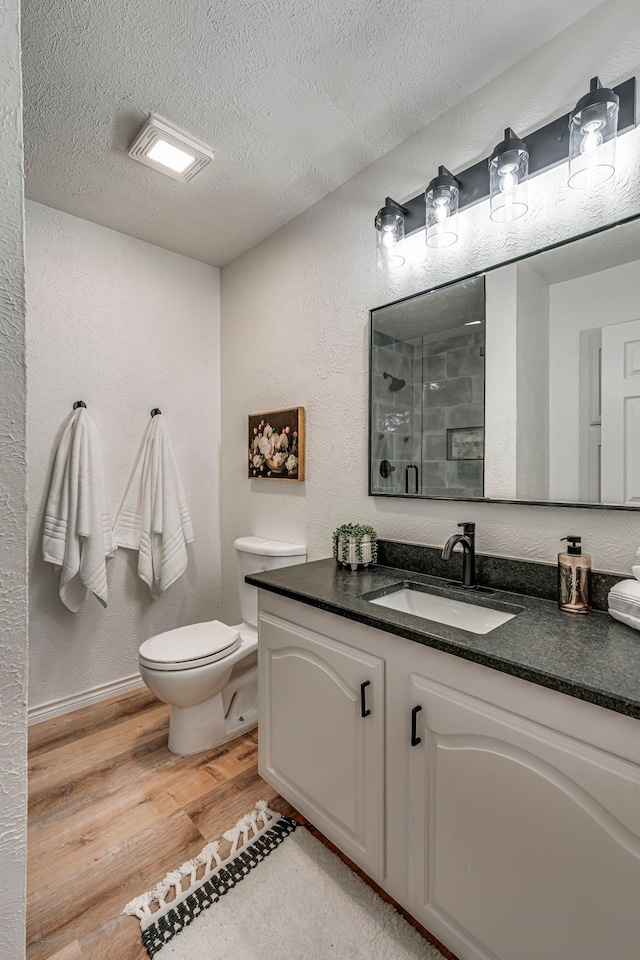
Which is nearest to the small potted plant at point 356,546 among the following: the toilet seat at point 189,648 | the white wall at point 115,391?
the toilet seat at point 189,648

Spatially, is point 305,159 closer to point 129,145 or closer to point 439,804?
point 129,145

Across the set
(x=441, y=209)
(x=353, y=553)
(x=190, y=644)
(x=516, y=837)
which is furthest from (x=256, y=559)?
(x=441, y=209)

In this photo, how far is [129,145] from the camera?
67.7 inches

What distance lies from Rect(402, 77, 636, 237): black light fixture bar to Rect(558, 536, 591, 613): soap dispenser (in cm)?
110

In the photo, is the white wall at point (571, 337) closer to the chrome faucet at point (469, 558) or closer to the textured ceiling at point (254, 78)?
the chrome faucet at point (469, 558)

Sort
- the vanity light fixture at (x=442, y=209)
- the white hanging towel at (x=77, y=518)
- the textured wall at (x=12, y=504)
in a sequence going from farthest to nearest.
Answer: the white hanging towel at (x=77, y=518) → the vanity light fixture at (x=442, y=209) → the textured wall at (x=12, y=504)

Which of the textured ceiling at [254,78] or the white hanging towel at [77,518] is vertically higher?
the textured ceiling at [254,78]

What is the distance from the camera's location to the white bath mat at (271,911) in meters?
1.13

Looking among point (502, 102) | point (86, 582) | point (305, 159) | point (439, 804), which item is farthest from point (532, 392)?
point (86, 582)

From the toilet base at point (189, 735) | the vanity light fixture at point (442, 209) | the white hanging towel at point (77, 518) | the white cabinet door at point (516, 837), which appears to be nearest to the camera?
the white cabinet door at point (516, 837)

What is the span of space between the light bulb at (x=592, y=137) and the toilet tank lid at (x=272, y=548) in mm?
1747

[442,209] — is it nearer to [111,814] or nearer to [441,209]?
[441,209]

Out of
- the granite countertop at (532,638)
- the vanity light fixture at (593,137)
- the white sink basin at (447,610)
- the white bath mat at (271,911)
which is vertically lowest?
the white bath mat at (271,911)

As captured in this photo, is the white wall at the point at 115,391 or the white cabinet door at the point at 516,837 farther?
the white wall at the point at 115,391
